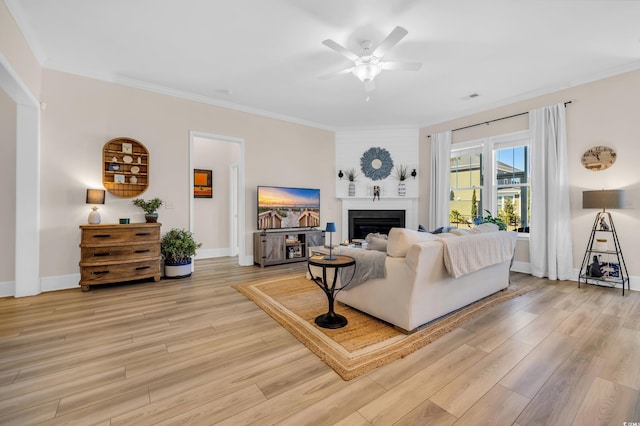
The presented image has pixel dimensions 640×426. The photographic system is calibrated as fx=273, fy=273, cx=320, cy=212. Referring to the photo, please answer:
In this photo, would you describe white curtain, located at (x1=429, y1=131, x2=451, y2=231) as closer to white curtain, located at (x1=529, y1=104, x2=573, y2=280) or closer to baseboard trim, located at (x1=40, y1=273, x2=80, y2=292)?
white curtain, located at (x1=529, y1=104, x2=573, y2=280)

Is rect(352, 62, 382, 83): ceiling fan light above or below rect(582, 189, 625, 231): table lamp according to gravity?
above

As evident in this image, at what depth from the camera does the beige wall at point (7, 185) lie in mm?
3492

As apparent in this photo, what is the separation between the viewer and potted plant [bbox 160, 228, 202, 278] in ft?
14.1

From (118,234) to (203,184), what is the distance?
2.74 metres

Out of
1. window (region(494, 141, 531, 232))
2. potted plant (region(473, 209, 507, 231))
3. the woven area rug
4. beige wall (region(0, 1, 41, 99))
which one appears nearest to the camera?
the woven area rug

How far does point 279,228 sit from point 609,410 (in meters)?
4.74

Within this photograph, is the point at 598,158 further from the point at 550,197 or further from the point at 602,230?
the point at 602,230

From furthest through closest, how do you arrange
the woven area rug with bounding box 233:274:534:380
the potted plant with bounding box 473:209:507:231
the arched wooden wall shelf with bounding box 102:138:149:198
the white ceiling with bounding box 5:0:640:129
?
the potted plant with bounding box 473:209:507:231, the arched wooden wall shelf with bounding box 102:138:149:198, the white ceiling with bounding box 5:0:640:129, the woven area rug with bounding box 233:274:534:380

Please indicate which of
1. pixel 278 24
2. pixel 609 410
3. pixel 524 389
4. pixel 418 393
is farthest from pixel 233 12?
pixel 609 410

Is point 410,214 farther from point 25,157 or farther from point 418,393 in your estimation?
point 25,157

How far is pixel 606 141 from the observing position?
12.8 ft

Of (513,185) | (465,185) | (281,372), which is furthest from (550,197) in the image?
(281,372)

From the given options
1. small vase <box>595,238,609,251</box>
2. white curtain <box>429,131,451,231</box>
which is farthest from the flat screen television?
small vase <box>595,238,609,251</box>

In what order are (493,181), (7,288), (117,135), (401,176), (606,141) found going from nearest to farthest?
1. (7,288)
2. (606,141)
3. (117,135)
4. (493,181)
5. (401,176)
